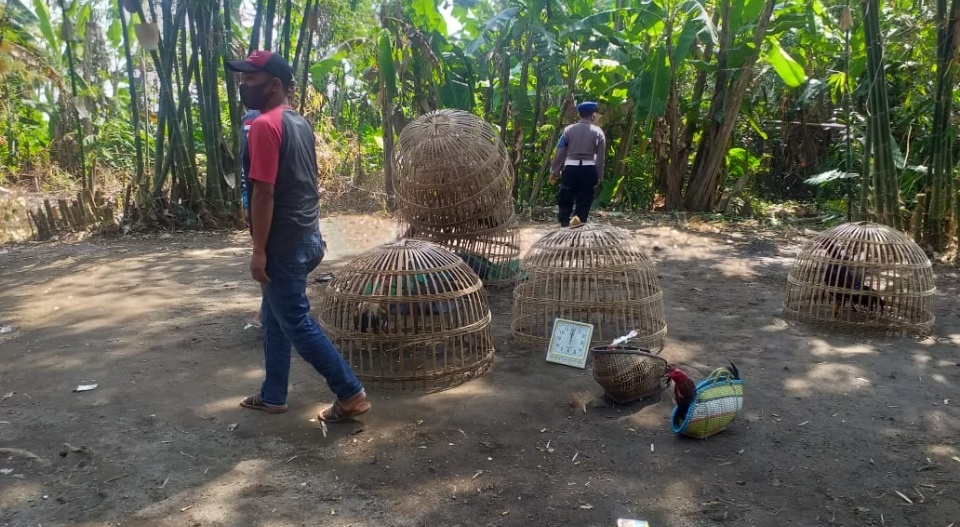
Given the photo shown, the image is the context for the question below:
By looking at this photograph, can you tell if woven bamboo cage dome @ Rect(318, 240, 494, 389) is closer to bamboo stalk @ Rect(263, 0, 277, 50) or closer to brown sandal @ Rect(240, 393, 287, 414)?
brown sandal @ Rect(240, 393, 287, 414)

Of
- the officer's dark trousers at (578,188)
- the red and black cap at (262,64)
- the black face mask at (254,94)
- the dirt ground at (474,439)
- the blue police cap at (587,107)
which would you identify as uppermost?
the blue police cap at (587,107)

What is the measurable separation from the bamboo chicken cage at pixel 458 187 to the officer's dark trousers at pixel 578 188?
4.98 feet

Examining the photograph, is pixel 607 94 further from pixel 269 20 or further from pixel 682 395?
pixel 682 395

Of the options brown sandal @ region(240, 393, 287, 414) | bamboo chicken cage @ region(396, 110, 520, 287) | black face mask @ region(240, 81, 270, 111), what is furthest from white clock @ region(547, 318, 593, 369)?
black face mask @ region(240, 81, 270, 111)

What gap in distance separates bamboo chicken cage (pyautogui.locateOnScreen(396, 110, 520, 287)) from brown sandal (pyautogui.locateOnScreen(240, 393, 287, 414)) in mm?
2725

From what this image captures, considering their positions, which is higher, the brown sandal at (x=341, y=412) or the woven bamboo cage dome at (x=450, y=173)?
the woven bamboo cage dome at (x=450, y=173)

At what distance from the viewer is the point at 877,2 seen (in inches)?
255

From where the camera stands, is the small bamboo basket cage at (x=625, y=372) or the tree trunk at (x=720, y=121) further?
the tree trunk at (x=720, y=121)

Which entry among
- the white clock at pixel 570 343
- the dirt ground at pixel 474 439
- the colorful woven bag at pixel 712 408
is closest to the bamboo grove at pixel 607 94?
the dirt ground at pixel 474 439

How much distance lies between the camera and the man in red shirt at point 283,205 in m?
3.05

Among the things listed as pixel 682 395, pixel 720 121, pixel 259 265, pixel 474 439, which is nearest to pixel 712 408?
pixel 682 395

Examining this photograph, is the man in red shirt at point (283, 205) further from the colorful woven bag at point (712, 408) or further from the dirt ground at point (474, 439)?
the colorful woven bag at point (712, 408)

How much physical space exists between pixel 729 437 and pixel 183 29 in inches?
327

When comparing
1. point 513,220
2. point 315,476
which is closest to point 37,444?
point 315,476
